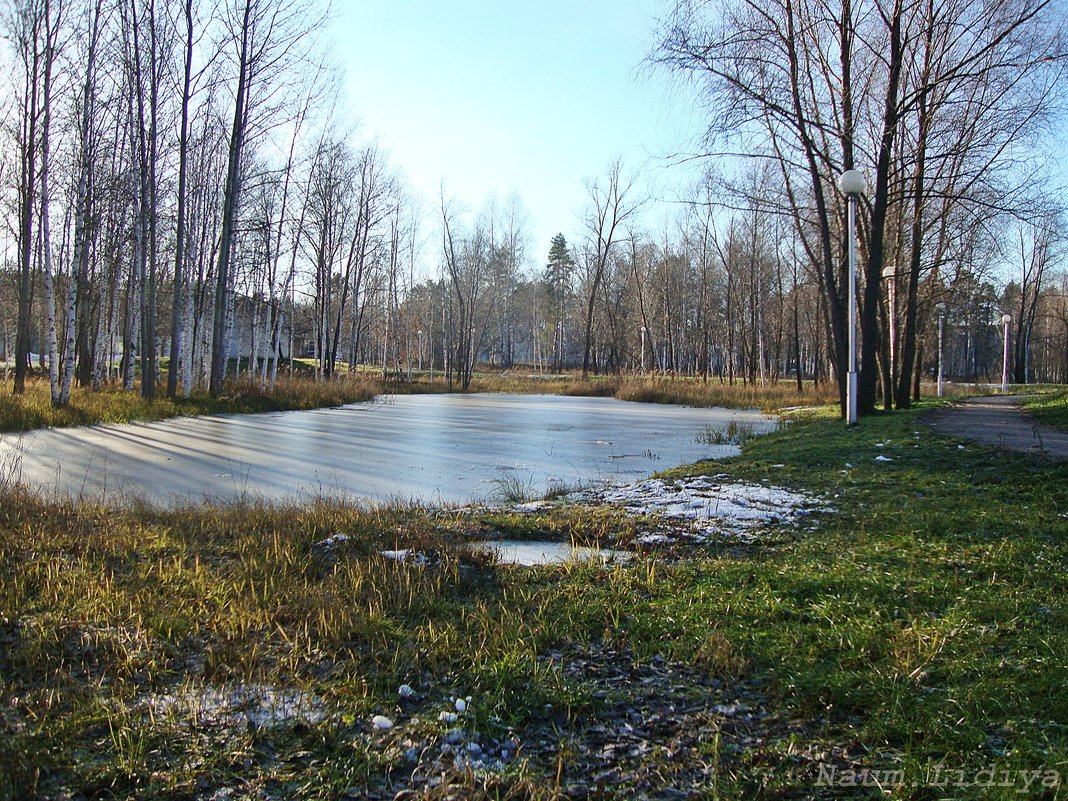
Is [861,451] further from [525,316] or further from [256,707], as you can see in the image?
[525,316]

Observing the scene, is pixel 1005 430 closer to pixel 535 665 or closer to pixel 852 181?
pixel 852 181

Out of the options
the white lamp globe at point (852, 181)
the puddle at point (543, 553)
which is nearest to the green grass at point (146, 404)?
the puddle at point (543, 553)

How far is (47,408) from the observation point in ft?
41.8

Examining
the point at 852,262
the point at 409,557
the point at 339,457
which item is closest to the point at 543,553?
the point at 409,557

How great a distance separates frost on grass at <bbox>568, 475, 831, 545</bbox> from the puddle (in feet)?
1.29

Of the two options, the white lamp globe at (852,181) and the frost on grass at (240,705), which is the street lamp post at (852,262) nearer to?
the white lamp globe at (852,181)

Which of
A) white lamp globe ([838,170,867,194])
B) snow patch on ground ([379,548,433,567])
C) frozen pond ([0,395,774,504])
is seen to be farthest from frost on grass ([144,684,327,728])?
white lamp globe ([838,170,867,194])

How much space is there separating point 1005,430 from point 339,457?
9.08 m

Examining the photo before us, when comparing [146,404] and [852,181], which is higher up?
[852,181]

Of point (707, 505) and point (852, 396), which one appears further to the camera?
point (852, 396)

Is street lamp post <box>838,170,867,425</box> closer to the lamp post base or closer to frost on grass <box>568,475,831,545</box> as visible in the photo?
the lamp post base

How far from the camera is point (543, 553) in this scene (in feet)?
14.2

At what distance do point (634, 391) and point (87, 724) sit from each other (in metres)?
26.0

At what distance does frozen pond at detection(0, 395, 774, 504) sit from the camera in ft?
22.1
